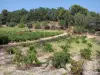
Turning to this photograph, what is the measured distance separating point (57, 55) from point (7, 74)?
136 inches

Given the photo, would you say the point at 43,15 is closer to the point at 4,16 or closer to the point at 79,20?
the point at 4,16

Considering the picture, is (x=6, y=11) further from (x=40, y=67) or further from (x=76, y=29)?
(x=40, y=67)

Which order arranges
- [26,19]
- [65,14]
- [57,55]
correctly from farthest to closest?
[26,19] → [65,14] → [57,55]

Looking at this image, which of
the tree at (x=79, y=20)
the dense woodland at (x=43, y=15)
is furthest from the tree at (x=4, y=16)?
the tree at (x=79, y=20)

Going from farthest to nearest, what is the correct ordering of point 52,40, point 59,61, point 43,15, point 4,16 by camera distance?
1. point 4,16
2. point 43,15
3. point 52,40
4. point 59,61

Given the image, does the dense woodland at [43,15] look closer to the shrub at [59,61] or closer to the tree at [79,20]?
the tree at [79,20]

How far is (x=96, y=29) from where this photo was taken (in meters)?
49.7

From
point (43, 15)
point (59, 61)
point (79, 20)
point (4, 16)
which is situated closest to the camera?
point (59, 61)

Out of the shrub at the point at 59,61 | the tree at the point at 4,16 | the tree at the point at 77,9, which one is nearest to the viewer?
the shrub at the point at 59,61

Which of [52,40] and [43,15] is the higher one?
[43,15]

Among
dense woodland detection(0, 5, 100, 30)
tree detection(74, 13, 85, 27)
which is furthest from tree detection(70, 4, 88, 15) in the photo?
tree detection(74, 13, 85, 27)

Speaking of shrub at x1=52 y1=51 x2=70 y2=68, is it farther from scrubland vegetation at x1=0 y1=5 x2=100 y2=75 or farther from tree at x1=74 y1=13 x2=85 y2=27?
tree at x1=74 y1=13 x2=85 y2=27

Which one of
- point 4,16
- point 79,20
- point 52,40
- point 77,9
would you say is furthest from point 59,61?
point 4,16

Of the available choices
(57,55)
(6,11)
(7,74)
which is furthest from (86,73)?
(6,11)
